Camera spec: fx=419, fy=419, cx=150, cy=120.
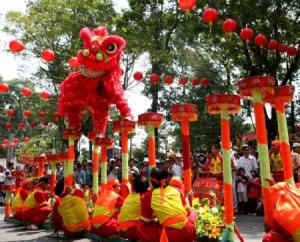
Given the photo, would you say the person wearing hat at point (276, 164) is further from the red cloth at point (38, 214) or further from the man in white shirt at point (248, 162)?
the red cloth at point (38, 214)

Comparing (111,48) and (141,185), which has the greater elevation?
(111,48)

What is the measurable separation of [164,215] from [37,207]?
4.66 metres

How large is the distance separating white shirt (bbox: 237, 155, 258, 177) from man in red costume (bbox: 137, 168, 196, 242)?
519 centimetres

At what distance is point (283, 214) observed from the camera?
11.4 ft

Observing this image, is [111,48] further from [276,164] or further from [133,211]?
[276,164]

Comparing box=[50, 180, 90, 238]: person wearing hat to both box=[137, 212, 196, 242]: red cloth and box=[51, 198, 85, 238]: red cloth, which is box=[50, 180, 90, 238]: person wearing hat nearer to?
box=[51, 198, 85, 238]: red cloth

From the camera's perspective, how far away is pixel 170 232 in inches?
188

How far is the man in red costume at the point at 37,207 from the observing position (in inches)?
340

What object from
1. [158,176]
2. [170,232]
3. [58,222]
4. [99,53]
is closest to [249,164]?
[99,53]

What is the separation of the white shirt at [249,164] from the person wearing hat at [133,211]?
486cm

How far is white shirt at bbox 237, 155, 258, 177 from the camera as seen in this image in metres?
9.98

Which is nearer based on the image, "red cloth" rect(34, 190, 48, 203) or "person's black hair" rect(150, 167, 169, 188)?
"person's black hair" rect(150, 167, 169, 188)

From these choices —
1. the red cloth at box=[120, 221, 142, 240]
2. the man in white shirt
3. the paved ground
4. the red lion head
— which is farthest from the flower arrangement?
the man in white shirt

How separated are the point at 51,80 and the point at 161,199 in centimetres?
1421
